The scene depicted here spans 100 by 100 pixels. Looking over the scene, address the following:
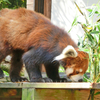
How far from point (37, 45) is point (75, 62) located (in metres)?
0.72

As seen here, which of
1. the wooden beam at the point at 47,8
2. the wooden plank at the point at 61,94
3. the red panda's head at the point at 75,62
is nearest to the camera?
the wooden plank at the point at 61,94

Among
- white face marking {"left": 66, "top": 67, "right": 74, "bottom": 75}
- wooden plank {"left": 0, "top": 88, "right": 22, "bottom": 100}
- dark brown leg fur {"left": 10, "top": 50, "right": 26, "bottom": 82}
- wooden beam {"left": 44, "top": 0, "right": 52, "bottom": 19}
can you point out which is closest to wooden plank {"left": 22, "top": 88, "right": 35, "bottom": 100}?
wooden plank {"left": 0, "top": 88, "right": 22, "bottom": 100}

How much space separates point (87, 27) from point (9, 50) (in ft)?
5.29

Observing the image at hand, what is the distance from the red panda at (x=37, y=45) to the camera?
3707 millimetres

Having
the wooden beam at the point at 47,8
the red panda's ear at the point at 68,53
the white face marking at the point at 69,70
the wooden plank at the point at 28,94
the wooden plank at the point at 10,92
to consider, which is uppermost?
the wooden beam at the point at 47,8

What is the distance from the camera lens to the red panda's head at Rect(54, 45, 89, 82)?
3.63 m

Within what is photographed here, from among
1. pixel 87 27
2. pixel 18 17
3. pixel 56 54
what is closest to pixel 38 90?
pixel 56 54

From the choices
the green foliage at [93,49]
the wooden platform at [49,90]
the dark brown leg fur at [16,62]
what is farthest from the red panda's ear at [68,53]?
the dark brown leg fur at [16,62]

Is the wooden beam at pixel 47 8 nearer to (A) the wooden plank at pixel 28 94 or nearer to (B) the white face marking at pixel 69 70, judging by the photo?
(B) the white face marking at pixel 69 70

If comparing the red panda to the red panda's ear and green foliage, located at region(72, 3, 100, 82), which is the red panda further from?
green foliage, located at region(72, 3, 100, 82)

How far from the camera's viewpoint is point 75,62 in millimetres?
3697

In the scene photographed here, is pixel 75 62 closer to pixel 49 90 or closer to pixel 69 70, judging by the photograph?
pixel 69 70

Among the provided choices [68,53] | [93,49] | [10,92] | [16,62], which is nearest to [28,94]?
[10,92]

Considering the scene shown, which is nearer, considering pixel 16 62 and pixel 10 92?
pixel 10 92
